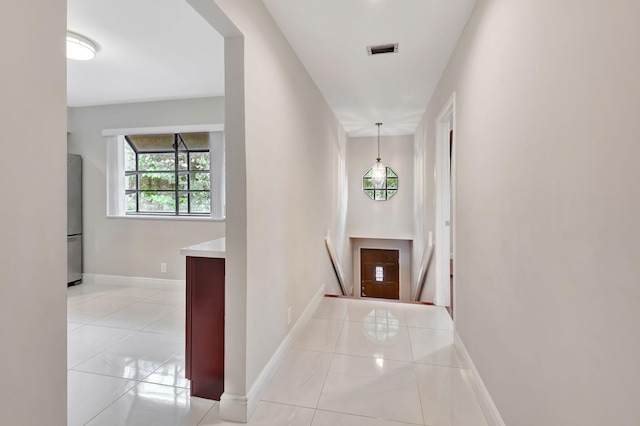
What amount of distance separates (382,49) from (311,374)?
2701mm

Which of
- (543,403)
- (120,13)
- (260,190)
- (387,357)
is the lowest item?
(387,357)

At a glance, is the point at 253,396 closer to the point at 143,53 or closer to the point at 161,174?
the point at 143,53

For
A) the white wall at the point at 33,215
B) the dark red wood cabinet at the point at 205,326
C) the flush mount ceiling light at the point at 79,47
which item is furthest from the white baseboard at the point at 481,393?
the flush mount ceiling light at the point at 79,47

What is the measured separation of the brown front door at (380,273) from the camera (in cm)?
778

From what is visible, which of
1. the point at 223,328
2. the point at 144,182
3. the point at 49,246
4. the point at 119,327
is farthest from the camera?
the point at 144,182

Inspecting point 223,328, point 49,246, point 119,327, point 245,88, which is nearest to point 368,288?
point 119,327

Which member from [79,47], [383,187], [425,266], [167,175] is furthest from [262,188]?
[383,187]

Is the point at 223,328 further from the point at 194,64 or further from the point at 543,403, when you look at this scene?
the point at 194,64

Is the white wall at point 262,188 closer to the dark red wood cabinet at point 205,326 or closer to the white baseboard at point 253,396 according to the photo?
the white baseboard at point 253,396

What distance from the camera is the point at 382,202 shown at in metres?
7.11

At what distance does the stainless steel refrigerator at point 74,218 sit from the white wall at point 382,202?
4.88 meters

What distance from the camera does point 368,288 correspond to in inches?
320

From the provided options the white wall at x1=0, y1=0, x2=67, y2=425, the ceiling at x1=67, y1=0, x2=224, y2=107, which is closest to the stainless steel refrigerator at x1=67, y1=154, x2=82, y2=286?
the ceiling at x1=67, y1=0, x2=224, y2=107

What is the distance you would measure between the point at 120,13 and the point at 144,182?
2.83 m
